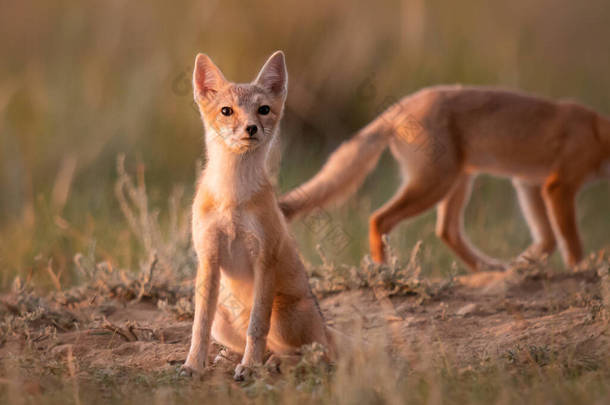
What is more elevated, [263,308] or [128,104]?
[128,104]

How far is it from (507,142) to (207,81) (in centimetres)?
372

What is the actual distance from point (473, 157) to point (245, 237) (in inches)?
139

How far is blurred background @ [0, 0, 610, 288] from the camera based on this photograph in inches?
308

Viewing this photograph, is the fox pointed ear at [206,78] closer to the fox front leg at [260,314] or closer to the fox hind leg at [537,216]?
the fox front leg at [260,314]

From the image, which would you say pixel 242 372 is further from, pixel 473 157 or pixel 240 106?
pixel 473 157

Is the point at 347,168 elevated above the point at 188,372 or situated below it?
above

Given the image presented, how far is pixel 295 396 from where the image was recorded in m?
2.98

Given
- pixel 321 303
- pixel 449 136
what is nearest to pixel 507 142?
pixel 449 136

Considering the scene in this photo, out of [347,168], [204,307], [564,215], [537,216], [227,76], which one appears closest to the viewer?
[204,307]

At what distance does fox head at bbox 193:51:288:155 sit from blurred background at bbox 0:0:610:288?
3132mm

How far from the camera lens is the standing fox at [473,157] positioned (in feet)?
20.4

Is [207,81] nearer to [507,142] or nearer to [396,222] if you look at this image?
[396,222]

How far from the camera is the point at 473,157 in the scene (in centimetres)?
655

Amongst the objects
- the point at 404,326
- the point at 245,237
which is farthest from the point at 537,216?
the point at 245,237
